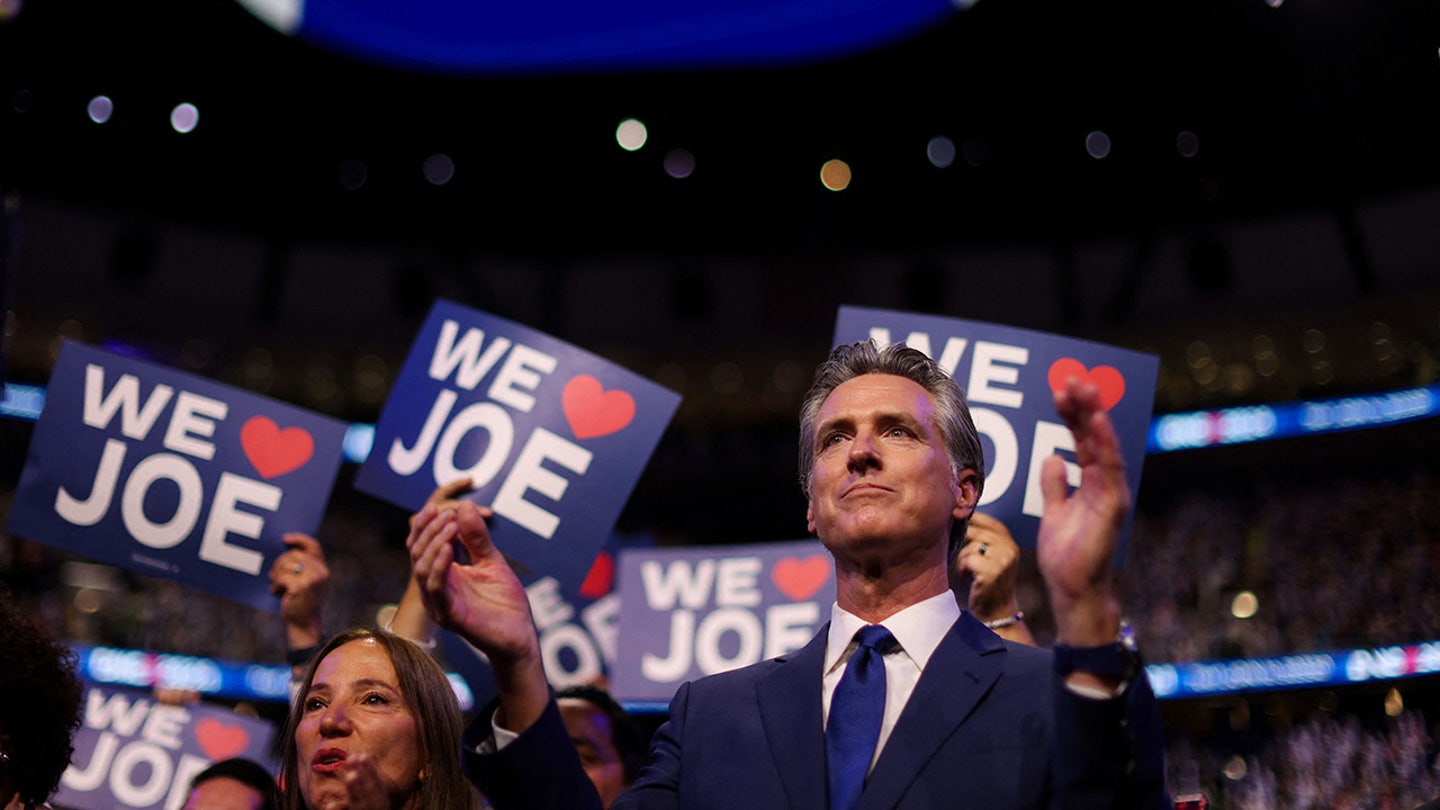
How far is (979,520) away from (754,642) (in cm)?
159

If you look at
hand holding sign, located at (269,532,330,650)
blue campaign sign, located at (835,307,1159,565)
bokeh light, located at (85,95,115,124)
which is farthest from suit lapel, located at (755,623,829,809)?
bokeh light, located at (85,95,115,124)

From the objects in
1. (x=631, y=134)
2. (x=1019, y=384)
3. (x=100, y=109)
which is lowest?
(x=1019, y=384)

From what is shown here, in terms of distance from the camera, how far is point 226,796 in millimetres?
3428

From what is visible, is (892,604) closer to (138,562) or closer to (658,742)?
(658,742)

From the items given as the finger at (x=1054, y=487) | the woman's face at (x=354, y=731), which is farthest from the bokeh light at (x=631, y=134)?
the finger at (x=1054, y=487)

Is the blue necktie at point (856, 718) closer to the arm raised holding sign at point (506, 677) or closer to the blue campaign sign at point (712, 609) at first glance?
the arm raised holding sign at point (506, 677)

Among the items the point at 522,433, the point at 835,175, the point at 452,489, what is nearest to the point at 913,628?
the point at 452,489

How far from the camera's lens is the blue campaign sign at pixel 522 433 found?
346 cm

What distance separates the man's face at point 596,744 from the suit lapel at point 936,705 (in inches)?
72.4

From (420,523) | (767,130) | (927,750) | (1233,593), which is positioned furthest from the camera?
(1233,593)

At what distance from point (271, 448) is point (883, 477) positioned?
2481mm

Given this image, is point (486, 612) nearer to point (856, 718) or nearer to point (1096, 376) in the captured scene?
point (856, 718)

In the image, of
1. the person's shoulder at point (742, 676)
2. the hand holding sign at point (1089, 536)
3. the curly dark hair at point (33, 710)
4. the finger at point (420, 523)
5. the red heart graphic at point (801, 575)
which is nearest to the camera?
the hand holding sign at point (1089, 536)

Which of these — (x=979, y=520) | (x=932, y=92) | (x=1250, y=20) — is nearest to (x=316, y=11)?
(x=932, y=92)
